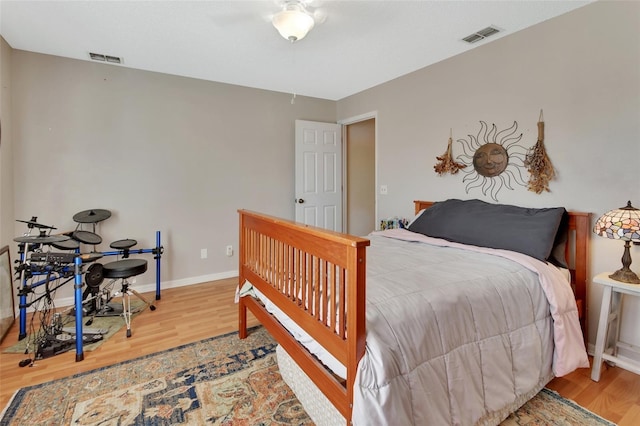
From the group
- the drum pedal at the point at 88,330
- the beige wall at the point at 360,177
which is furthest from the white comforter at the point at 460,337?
the beige wall at the point at 360,177

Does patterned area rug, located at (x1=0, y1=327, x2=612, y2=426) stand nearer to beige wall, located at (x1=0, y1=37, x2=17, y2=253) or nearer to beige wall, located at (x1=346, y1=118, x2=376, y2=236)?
beige wall, located at (x1=0, y1=37, x2=17, y2=253)

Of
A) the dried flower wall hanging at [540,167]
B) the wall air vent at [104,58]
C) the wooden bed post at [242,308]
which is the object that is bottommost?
the wooden bed post at [242,308]

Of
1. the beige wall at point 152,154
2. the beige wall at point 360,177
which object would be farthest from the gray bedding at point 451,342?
the beige wall at point 360,177

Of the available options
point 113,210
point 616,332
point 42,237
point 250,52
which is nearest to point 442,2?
point 250,52

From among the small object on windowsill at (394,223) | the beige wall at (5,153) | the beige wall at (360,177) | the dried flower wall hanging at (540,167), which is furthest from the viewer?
the beige wall at (360,177)

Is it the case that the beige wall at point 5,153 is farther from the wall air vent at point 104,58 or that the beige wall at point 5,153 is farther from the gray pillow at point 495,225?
the gray pillow at point 495,225

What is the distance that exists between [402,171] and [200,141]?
7.62 feet

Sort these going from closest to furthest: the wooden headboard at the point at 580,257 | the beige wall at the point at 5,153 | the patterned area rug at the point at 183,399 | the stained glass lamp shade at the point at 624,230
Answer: the patterned area rug at the point at 183,399 → the stained glass lamp shade at the point at 624,230 → the wooden headboard at the point at 580,257 → the beige wall at the point at 5,153

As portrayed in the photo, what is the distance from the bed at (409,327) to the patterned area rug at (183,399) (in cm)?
19

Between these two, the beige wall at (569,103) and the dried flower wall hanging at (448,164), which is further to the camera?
the dried flower wall hanging at (448,164)

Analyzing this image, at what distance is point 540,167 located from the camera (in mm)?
2311

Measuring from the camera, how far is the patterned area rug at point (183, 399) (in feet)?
5.03

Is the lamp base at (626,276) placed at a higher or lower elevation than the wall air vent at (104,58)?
lower

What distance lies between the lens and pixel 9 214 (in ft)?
8.79
